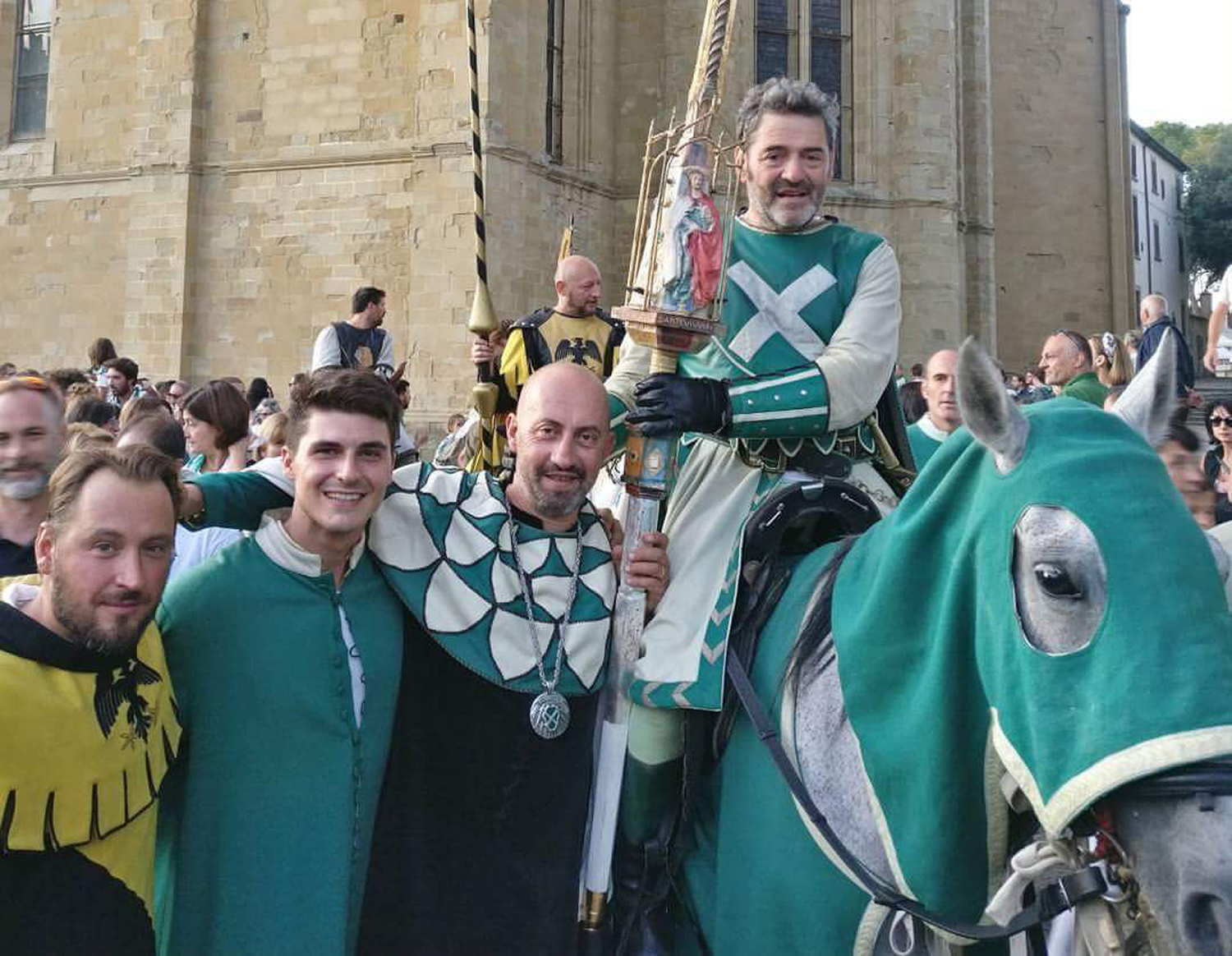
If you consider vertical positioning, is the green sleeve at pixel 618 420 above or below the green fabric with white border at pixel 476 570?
above

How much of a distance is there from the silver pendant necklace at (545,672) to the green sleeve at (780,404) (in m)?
0.54

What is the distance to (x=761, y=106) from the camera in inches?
131

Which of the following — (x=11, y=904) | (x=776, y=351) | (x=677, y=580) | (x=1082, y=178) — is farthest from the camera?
(x=1082, y=178)

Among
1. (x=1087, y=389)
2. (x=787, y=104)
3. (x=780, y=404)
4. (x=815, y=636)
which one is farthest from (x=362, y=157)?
(x=815, y=636)

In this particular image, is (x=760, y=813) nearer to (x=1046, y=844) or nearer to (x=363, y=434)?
(x=1046, y=844)

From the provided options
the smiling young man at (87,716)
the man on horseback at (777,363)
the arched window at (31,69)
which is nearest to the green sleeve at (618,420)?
the man on horseback at (777,363)

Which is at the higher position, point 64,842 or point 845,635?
point 845,635

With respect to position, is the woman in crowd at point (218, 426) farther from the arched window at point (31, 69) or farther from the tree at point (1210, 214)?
the tree at point (1210, 214)

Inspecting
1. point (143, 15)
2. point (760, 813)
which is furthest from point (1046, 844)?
point (143, 15)

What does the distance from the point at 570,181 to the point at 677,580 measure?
15.1m

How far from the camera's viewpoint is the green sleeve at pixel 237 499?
9.07 feet

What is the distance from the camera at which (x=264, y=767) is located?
8.37 feet

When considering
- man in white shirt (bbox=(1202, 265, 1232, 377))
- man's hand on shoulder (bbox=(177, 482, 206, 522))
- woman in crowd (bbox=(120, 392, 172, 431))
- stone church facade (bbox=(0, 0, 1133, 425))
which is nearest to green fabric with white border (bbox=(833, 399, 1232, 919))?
man's hand on shoulder (bbox=(177, 482, 206, 522))

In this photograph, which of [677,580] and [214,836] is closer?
[214,836]
